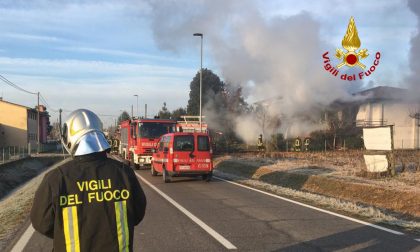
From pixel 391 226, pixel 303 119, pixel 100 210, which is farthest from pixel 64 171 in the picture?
pixel 303 119

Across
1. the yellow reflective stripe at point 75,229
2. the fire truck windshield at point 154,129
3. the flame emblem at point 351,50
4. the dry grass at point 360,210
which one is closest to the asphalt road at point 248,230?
the dry grass at point 360,210

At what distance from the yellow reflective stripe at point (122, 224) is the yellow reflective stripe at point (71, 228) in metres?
0.24

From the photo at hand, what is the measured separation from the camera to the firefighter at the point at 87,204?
110 inches

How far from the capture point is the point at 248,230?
27.2ft

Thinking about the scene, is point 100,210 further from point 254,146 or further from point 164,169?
point 254,146

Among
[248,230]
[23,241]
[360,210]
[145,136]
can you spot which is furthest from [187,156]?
[23,241]

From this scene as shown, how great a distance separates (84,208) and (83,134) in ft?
1.59

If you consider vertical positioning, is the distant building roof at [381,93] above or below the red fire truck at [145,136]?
above

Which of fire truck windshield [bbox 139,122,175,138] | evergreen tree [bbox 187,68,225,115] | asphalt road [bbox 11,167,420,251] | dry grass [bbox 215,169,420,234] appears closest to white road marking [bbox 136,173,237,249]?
asphalt road [bbox 11,167,420,251]

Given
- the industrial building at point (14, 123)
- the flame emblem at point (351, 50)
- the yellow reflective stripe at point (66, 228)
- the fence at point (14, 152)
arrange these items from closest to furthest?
the yellow reflective stripe at point (66, 228) → the flame emblem at point (351, 50) → the fence at point (14, 152) → the industrial building at point (14, 123)

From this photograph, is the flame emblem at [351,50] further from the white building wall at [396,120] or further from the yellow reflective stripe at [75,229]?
the yellow reflective stripe at [75,229]

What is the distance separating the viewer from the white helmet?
2949 mm

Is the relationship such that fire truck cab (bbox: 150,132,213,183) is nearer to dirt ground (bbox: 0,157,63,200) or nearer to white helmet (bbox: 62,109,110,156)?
dirt ground (bbox: 0,157,63,200)

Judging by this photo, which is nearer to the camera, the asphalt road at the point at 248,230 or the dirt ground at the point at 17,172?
the asphalt road at the point at 248,230
